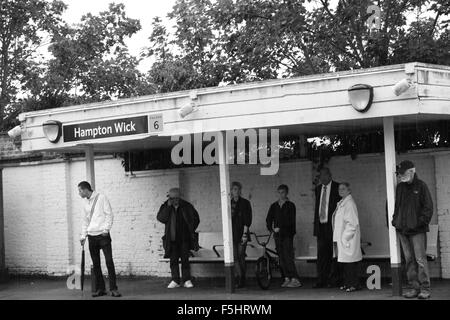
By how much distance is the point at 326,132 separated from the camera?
13.3 meters

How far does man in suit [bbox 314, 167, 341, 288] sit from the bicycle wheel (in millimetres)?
739

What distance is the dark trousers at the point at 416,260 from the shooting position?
10641 mm

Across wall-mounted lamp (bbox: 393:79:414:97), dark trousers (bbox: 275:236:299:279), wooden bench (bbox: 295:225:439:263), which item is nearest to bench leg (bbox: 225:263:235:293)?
dark trousers (bbox: 275:236:299:279)

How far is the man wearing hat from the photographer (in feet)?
34.7

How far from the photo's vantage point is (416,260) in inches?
421

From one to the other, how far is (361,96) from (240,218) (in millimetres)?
3284

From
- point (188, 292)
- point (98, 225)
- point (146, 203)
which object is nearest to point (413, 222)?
point (188, 292)

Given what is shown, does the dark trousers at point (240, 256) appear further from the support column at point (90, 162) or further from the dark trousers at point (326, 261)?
the support column at point (90, 162)

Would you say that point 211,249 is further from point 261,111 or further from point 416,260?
point 416,260

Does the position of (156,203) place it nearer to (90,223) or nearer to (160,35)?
(90,223)

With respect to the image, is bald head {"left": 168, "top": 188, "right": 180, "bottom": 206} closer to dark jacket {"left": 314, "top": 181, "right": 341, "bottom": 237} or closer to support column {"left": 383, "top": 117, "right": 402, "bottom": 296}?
dark jacket {"left": 314, "top": 181, "right": 341, "bottom": 237}
